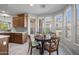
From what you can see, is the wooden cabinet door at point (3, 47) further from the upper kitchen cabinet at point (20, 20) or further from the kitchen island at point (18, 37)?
the upper kitchen cabinet at point (20, 20)

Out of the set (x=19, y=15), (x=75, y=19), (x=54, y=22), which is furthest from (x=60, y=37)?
(x=19, y=15)

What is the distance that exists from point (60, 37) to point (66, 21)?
1.16 ft

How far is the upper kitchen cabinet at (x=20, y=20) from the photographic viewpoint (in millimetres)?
2148

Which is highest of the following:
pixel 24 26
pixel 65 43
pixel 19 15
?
pixel 19 15

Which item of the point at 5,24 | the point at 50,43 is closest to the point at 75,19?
the point at 50,43

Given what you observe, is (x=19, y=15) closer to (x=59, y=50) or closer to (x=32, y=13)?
(x=32, y=13)

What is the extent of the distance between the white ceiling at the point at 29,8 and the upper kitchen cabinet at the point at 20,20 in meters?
0.10

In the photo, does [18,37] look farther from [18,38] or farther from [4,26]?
[4,26]

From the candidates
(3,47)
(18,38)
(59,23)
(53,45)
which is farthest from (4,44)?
(59,23)

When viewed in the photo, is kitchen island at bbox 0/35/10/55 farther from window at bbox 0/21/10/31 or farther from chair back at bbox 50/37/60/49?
chair back at bbox 50/37/60/49

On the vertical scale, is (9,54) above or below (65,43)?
below

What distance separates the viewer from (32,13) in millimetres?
2182

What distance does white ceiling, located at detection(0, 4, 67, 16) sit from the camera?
211 cm

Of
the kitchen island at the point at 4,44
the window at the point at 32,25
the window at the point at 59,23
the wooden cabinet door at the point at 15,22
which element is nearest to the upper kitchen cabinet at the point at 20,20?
the wooden cabinet door at the point at 15,22
